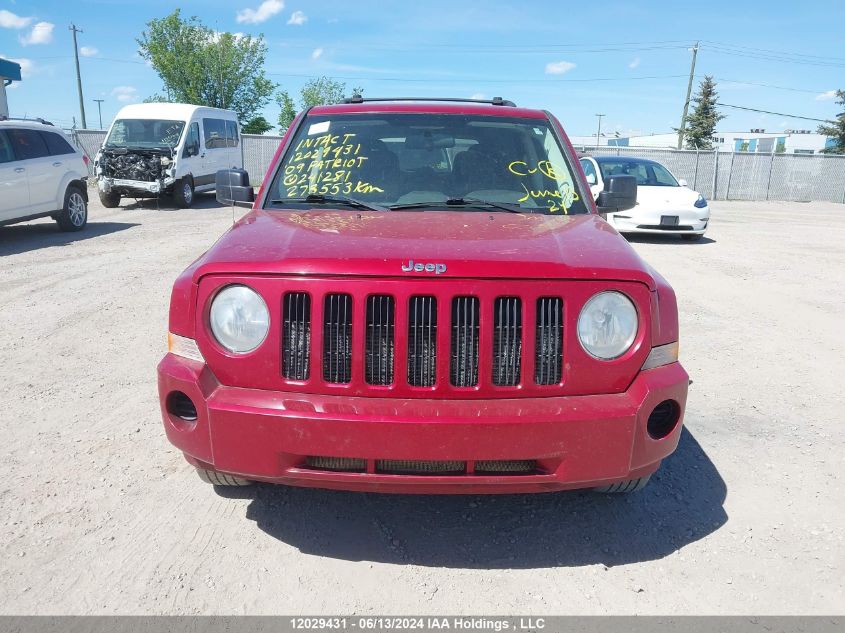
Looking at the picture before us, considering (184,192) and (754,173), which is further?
(754,173)

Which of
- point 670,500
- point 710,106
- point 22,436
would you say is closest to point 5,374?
point 22,436

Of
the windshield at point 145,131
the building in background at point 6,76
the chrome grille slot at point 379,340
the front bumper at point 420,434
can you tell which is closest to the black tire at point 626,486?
the front bumper at point 420,434

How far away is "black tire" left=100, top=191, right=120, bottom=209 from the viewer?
15957 mm

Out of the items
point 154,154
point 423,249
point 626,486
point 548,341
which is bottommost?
point 626,486

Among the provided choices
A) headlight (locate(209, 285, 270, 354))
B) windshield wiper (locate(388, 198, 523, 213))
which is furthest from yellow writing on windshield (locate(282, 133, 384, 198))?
headlight (locate(209, 285, 270, 354))

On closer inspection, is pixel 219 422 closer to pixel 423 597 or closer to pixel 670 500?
pixel 423 597

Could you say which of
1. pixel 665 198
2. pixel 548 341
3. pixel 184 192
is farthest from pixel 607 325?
pixel 184 192

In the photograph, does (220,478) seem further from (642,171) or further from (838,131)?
(838,131)

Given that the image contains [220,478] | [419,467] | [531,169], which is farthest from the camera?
[531,169]

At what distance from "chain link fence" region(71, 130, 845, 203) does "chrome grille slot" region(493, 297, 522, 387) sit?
24.8m

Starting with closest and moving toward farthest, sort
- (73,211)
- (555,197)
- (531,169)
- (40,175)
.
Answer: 1. (555,197)
2. (531,169)
3. (40,175)
4. (73,211)

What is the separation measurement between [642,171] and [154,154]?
11037 mm

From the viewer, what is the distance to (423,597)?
2.41 m

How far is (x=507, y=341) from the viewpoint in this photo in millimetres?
2295
